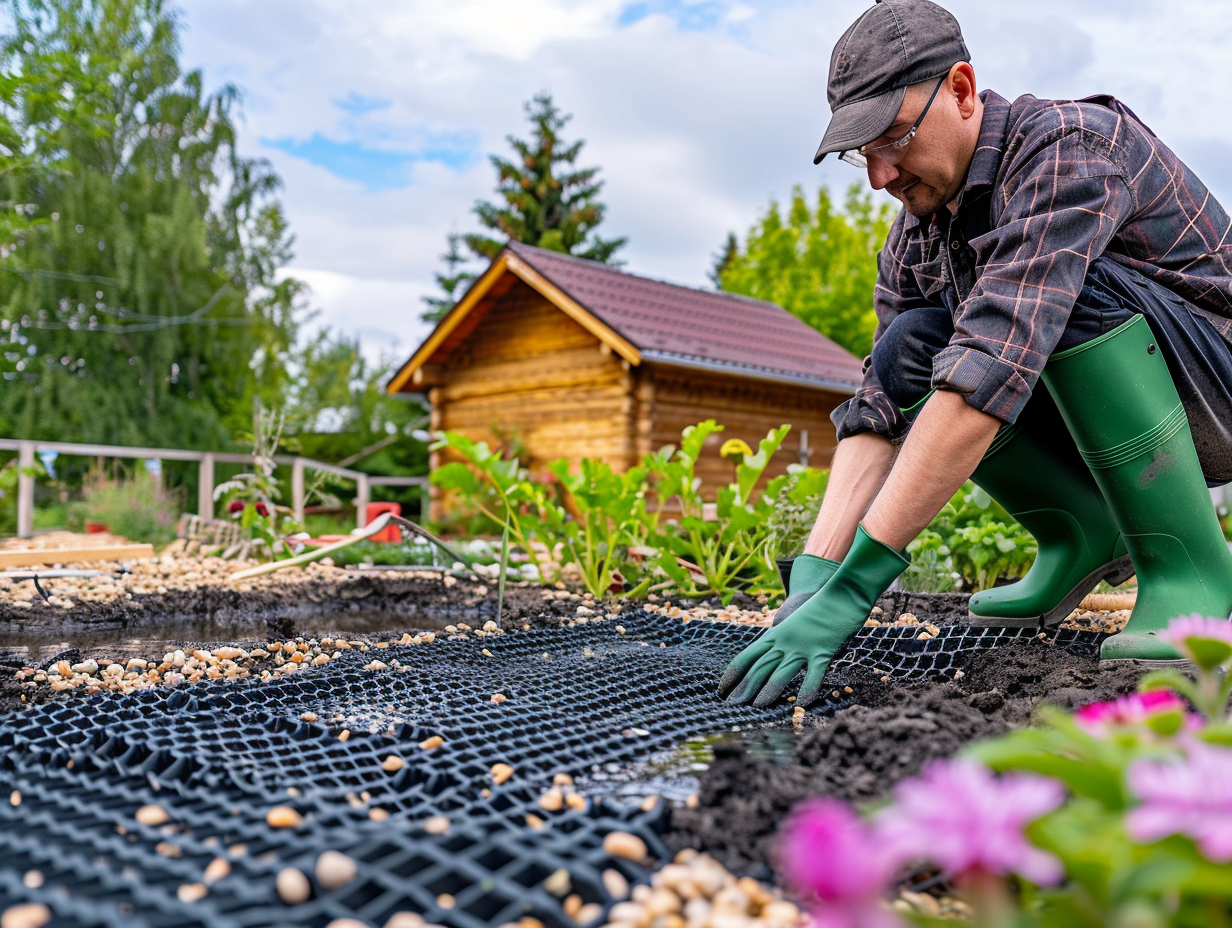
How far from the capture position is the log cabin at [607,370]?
28.3 ft

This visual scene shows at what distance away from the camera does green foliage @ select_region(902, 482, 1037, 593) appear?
2957 millimetres

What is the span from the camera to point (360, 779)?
1.11 metres

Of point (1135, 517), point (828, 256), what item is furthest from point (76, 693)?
point (828, 256)

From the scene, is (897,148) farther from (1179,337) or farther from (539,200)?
(539,200)

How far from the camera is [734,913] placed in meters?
0.73

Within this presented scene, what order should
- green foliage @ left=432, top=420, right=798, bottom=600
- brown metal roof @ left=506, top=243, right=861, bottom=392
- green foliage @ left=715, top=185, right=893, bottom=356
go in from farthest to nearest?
green foliage @ left=715, top=185, right=893, bottom=356 → brown metal roof @ left=506, top=243, right=861, bottom=392 → green foliage @ left=432, top=420, right=798, bottom=600

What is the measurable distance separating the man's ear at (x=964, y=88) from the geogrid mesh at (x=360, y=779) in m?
1.09

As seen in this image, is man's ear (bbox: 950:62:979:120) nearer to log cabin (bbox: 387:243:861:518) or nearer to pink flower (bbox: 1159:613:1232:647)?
pink flower (bbox: 1159:613:1232:647)

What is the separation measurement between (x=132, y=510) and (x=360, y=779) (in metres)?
7.93

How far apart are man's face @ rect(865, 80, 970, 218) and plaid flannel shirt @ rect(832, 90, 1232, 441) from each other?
4 cm

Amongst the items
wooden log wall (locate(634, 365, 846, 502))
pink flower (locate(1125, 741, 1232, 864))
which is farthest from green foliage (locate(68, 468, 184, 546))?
pink flower (locate(1125, 741, 1232, 864))

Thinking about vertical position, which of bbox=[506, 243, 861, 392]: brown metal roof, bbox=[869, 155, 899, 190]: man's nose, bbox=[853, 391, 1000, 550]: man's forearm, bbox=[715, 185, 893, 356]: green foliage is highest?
bbox=[715, 185, 893, 356]: green foliage

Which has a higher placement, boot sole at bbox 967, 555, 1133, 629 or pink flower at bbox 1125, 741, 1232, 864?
pink flower at bbox 1125, 741, 1232, 864

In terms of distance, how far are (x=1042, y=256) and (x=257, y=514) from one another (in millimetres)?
4276
